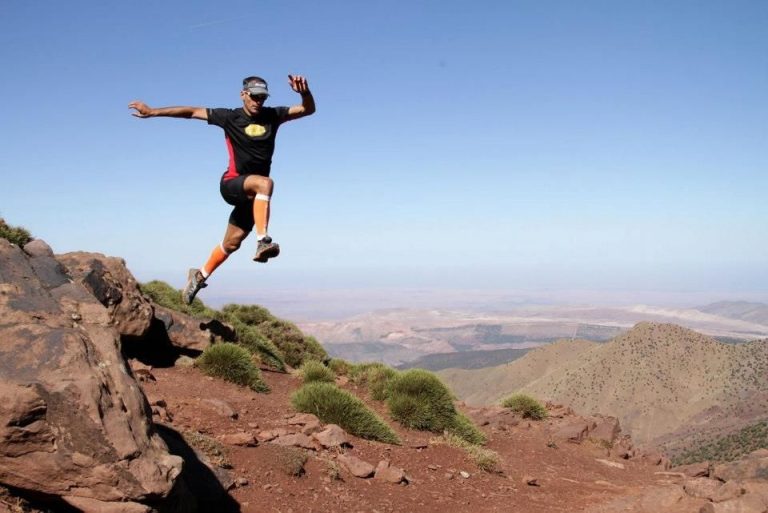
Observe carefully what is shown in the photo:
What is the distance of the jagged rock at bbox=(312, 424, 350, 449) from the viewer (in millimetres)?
7734

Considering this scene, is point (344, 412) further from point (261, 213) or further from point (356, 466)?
point (261, 213)

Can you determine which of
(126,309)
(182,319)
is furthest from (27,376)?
(182,319)

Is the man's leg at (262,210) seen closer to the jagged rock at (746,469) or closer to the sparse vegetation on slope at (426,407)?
the sparse vegetation on slope at (426,407)

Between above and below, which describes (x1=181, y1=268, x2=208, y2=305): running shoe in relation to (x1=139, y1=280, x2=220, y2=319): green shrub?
above

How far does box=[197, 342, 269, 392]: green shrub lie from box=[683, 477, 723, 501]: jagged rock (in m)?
6.83

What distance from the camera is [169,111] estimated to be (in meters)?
8.23

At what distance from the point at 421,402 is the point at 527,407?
4.72 metres

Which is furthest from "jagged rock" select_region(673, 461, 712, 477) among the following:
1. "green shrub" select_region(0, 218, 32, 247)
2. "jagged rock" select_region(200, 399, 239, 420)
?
"green shrub" select_region(0, 218, 32, 247)

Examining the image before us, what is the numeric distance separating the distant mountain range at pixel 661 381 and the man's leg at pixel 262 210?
60.9m

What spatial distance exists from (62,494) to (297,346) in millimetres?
12606

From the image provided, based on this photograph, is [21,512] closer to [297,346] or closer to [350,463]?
[350,463]

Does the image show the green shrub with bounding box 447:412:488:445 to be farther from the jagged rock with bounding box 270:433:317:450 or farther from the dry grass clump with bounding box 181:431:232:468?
the dry grass clump with bounding box 181:431:232:468

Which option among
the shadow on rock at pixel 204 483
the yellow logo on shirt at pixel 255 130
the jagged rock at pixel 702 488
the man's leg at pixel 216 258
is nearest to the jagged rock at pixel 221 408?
the shadow on rock at pixel 204 483

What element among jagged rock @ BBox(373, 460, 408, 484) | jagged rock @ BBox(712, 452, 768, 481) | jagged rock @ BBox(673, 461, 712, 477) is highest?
jagged rock @ BBox(373, 460, 408, 484)
